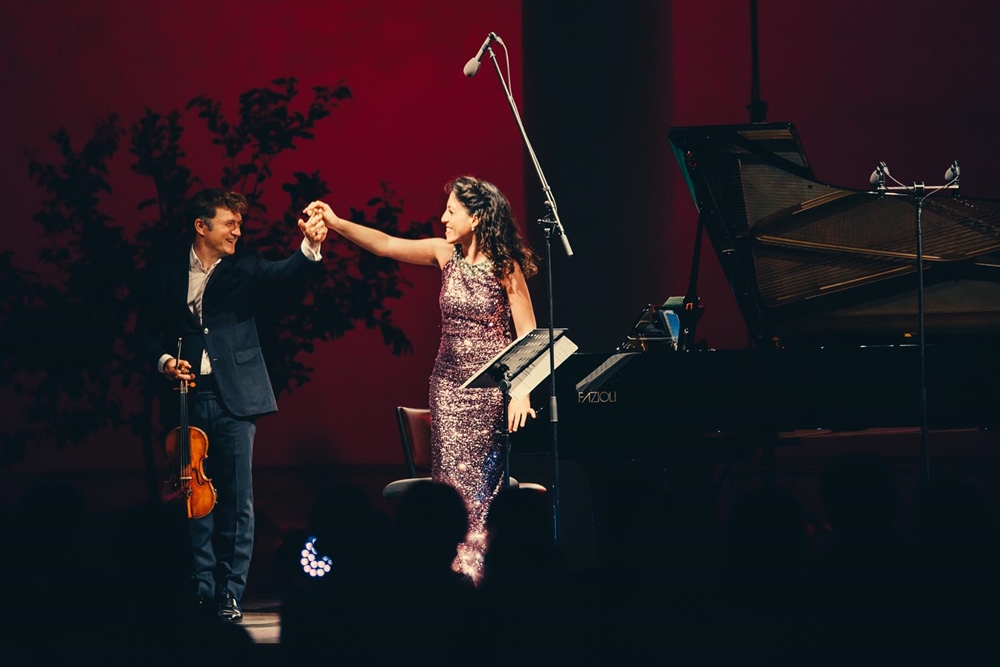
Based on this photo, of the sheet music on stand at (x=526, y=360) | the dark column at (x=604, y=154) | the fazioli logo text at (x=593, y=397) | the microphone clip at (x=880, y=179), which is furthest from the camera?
the dark column at (x=604, y=154)

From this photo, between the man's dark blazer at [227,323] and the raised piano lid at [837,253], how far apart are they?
1753 millimetres

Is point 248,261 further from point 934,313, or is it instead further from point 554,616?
point 934,313

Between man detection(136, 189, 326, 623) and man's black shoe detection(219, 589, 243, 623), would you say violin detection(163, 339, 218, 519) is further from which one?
man's black shoe detection(219, 589, 243, 623)

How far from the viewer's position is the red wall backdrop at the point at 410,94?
271 inches

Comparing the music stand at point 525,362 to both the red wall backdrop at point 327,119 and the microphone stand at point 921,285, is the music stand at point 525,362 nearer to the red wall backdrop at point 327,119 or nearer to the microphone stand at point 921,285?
the microphone stand at point 921,285

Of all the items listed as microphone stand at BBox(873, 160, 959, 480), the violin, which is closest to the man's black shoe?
the violin

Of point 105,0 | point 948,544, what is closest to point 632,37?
point 105,0

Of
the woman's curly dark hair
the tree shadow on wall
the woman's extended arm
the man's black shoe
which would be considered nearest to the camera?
the man's black shoe

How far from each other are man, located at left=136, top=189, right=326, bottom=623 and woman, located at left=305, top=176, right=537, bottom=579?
14.7 inches

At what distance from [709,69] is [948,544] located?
207 inches

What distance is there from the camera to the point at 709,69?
7.02m

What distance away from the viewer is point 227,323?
12.5ft

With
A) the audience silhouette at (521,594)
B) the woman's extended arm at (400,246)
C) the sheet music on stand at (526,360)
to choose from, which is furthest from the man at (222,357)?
the audience silhouette at (521,594)

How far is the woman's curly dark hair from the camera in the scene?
12.9ft
